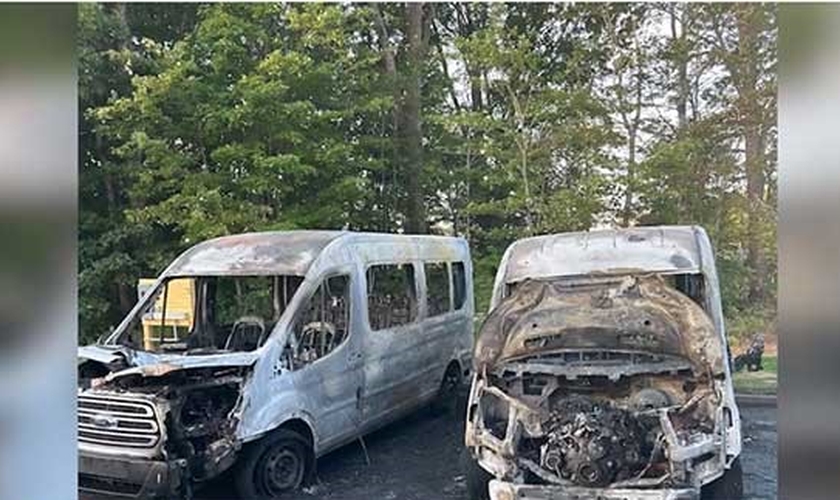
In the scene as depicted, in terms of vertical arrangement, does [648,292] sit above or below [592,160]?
below

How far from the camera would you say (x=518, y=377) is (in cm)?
275

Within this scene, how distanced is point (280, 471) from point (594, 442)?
1.15m

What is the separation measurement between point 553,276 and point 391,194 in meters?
0.69

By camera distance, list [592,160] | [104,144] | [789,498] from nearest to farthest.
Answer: [789,498], [592,160], [104,144]

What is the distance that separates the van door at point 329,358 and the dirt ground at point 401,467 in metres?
0.10

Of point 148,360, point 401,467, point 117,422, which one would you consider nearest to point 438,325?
point 401,467

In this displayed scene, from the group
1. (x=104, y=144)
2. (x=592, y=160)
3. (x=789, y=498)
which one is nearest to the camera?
(x=789, y=498)

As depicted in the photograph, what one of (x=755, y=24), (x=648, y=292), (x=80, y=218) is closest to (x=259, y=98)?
(x=80, y=218)

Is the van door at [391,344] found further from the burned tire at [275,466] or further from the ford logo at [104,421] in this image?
the ford logo at [104,421]

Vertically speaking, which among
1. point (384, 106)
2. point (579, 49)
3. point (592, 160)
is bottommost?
point (592, 160)

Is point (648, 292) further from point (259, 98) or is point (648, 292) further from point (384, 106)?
point (259, 98)

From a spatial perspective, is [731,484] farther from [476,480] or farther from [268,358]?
[268,358]

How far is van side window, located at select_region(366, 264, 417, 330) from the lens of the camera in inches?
115

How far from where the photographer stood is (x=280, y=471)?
279cm
